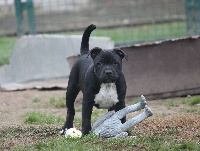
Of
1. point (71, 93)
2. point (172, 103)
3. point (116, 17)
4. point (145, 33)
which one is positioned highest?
point (71, 93)

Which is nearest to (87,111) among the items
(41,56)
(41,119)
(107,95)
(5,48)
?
(107,95)

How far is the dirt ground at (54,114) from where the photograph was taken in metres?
7.33

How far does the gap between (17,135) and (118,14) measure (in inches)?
363

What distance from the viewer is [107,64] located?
697 cm

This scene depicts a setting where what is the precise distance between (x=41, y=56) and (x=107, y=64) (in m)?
5.99

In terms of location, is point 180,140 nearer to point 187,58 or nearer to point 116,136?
point 116,136

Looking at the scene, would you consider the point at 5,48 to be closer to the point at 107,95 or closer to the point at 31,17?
the point at 31,17

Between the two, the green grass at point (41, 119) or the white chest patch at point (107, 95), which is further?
the green grass at point (41, 119)

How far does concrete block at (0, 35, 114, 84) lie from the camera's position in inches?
500

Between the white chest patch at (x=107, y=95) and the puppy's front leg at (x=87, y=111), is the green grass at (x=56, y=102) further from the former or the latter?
the white chest patch at (x=107, y=95)

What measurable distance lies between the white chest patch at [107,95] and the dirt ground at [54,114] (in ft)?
1.75

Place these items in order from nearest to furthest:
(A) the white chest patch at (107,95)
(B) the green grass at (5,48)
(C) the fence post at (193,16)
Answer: (A) the white chest patch at (107,95)
(B) the green grass at (5,48)
(C) the fence post at (193,16)

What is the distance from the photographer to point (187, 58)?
10297mm

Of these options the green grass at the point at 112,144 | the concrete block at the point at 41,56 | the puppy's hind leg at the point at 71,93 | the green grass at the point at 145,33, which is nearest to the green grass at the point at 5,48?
the green grass at the point at 145,33
